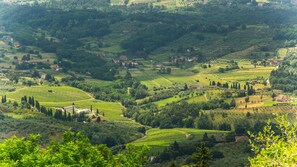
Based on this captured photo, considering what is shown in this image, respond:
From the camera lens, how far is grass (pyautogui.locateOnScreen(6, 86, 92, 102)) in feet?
459

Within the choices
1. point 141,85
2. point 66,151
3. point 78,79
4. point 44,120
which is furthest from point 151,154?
point 78,79

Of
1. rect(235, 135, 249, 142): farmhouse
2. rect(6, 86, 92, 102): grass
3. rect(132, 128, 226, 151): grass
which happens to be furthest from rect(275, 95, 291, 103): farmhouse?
rect(6, 86, 92, 102): grass

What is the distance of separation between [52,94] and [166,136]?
145 feet

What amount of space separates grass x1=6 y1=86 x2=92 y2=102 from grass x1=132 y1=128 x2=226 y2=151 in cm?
3260

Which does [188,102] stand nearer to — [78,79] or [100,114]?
[100,114]

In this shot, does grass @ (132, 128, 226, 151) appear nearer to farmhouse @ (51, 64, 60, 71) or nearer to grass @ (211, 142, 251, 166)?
grass @ (211, 142, 251, 166)

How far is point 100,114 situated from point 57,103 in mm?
13936

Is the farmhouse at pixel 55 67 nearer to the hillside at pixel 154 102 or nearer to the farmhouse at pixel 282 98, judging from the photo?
the hillside at pixel 154 102

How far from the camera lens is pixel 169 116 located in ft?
425

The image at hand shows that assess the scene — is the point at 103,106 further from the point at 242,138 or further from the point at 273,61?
the point at 273,61

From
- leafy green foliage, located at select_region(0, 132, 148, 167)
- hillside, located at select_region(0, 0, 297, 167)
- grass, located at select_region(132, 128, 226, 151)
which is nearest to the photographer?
leafy green foliage, located at select_region(0, 132, 148, 167)

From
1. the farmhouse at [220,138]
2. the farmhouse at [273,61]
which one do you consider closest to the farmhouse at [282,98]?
the farmhouse at [220,138]

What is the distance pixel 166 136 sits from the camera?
379 feet

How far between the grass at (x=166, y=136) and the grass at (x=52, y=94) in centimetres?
3260
